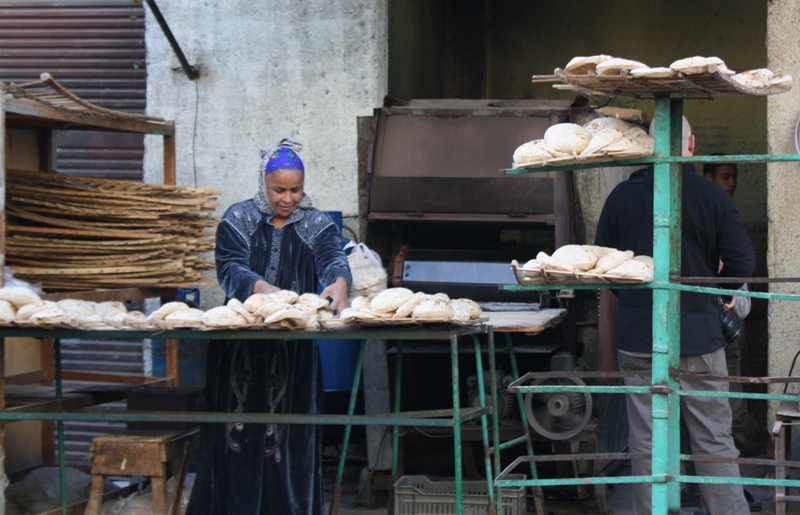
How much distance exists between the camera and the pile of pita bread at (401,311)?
364cm

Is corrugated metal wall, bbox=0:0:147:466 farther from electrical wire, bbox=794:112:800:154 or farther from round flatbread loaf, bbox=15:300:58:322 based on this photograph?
electrical wire, bbox=794:112:800:154

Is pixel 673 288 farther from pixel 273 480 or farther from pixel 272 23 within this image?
pixel 272 23

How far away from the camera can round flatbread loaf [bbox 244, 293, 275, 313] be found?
384cm

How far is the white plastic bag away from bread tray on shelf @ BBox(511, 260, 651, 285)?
7.12 ft

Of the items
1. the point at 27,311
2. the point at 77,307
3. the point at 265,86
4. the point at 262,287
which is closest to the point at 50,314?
the point at 27,311

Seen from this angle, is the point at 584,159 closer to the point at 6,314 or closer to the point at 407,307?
the point at 407,307

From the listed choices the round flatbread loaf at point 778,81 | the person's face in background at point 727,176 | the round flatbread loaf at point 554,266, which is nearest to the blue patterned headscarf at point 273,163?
the round flatbread loaf at point 554,266

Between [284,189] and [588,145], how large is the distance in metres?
1.65

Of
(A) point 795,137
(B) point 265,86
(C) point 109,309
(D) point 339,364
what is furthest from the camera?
(B) point 265,86

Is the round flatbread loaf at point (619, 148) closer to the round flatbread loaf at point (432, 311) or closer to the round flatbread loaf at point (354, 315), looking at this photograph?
the round flatbread loaf at point (432, 311)

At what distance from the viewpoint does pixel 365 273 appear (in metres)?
5.38

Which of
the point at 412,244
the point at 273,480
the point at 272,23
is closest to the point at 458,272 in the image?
the point at 412,244

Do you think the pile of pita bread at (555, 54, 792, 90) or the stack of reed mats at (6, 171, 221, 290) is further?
the stack of reed mats at (6, 171, 221, 290)

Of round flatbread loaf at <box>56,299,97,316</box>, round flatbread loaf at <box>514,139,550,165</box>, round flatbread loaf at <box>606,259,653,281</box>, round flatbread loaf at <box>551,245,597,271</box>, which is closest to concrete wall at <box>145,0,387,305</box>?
round flatbread loaf at <box>56,299,97,316</box>
